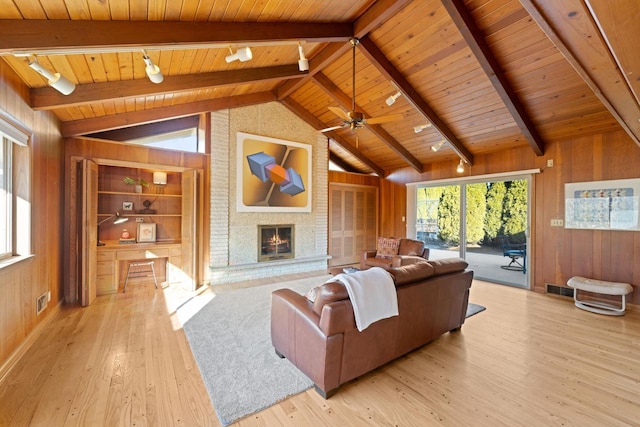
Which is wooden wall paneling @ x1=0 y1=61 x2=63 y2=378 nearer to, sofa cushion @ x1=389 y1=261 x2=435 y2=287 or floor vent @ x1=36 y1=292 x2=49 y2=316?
floor vent @ x1=36 y1=292 x2=49 y2=316

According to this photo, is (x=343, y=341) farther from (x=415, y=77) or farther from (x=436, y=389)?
(x=415, y=77)

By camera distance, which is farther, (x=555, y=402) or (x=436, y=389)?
(x=436, y=389)

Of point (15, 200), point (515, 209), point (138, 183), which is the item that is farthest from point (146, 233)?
point (515, 209)

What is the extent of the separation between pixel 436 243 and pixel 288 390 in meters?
5.55

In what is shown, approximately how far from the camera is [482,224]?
5691mm

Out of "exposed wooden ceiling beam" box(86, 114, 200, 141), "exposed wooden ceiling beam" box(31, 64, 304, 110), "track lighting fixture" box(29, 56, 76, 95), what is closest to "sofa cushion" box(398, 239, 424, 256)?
"exposed wooden ceiling beam" box(31, 64, 304, 110)

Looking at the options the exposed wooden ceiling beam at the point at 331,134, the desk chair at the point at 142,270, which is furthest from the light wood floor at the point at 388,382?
the exposed wooden ceiling beam at the point at 331,134

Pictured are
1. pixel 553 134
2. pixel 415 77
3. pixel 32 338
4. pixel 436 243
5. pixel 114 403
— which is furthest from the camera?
pixel 436 243

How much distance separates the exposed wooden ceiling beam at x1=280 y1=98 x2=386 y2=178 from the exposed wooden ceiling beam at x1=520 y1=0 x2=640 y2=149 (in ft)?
14.8

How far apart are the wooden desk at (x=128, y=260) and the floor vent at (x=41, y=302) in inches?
41.6

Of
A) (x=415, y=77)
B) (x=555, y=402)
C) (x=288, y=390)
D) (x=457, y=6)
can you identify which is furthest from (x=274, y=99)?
(x=555, y=402)

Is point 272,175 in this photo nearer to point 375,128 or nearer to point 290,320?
point 375,128

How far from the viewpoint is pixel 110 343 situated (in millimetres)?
2705

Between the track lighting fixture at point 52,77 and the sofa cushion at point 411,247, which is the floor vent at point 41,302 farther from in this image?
the sofa cushion at point 411,247
